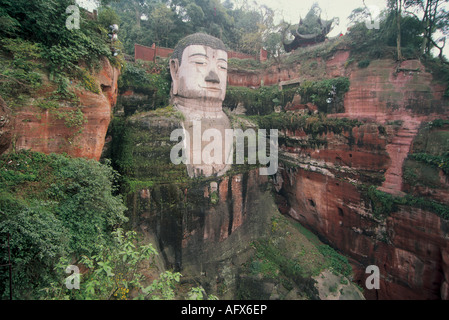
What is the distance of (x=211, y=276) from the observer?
8.70 m

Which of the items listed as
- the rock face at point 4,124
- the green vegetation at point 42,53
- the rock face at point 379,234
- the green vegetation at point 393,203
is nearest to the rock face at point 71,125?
the green vegetation at point 42,53

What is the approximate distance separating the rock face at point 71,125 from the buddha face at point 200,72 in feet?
9.54

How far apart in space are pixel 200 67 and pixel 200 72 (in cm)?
19

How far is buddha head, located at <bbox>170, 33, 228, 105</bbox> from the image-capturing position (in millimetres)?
9234

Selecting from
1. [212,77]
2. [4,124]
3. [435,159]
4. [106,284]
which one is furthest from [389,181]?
[4,124]

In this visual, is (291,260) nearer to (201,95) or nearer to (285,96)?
(201,95)

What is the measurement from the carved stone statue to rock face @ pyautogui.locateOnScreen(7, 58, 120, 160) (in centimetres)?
298

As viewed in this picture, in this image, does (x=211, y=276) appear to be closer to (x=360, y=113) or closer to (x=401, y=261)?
(x=401, y=261)

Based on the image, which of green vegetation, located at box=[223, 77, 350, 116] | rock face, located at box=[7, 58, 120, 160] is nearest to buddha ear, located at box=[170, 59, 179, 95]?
rock face, located at box=[7, 58, 120, 160]

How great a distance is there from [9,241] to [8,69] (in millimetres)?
3908

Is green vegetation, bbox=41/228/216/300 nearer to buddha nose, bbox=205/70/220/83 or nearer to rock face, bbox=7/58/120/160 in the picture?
rock face, bbox=7/58/120/160

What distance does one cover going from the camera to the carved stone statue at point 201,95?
9.20 m

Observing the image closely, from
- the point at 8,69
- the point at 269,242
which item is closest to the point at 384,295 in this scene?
the point at 269,242

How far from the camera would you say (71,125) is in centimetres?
601
